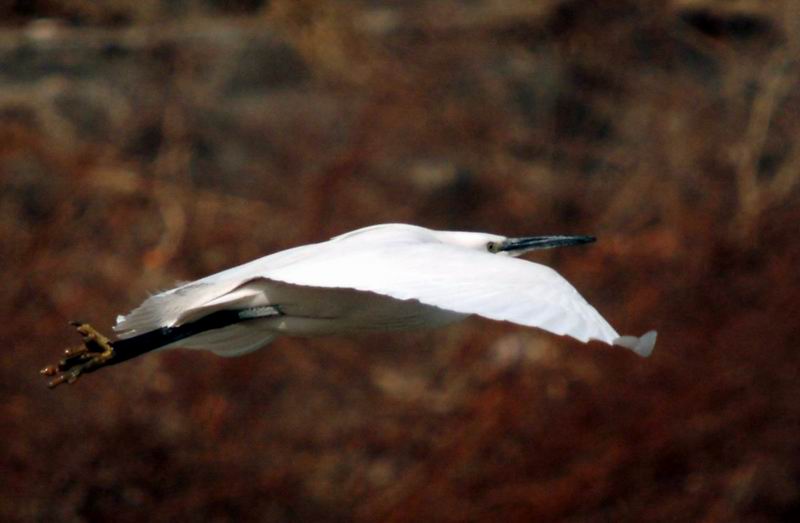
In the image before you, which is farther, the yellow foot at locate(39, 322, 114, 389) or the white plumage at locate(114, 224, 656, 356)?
the yellow foot at locate(39, 322, 114, 389)

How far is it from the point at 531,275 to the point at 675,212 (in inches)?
174

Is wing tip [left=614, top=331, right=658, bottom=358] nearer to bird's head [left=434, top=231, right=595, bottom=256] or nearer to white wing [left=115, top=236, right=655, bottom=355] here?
white wing [left=115, top=236, right=655, bottom=355]

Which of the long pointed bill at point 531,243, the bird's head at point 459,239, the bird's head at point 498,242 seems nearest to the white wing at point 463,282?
the bird's head at point 459,239

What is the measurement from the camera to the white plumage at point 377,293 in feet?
8.98

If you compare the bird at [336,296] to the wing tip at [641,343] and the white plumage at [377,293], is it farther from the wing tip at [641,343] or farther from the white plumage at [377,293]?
the wing tip at [641,343]

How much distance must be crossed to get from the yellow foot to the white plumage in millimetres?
49

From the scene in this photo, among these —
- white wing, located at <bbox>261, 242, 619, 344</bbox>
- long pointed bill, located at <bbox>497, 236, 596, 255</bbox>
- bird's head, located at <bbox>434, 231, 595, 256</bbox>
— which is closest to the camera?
white wing, located at <bbox>261, 242, 619, 344</bbox>

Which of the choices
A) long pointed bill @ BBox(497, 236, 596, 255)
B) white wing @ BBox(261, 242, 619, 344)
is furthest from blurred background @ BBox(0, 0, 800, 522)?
white wing @ BBox(261, 242, 619, 344)

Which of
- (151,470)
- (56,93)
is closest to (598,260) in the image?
(151,470)

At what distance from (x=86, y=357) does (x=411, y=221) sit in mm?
4378

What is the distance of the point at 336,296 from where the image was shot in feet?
10.5

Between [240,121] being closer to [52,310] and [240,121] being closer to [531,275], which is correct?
[52,310]

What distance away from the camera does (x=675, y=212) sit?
715 centimetres

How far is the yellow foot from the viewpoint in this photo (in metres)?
3.28
